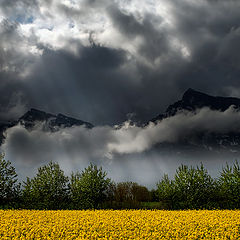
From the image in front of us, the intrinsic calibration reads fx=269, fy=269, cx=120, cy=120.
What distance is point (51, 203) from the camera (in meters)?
46.8

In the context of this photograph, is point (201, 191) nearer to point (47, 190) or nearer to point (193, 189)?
point (193, 189)

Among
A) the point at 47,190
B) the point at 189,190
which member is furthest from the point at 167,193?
the point at 47,190

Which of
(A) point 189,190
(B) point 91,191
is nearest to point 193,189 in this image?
(A) point 189,190

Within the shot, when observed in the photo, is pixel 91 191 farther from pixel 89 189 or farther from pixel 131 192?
pixel 131 192

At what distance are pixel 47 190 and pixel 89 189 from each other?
7.52 metres

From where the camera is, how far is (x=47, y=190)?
47844mm

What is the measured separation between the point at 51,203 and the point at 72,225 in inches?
1148

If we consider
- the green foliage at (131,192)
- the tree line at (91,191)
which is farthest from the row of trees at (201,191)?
the green foliage at (131,192)

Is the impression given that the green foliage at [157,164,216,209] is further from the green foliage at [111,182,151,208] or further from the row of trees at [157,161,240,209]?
the green foliage at [111,182,151,208]

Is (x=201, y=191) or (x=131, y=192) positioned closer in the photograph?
(x=201, y=191)

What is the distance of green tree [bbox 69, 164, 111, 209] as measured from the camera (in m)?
47.0

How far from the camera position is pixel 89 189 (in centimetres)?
4750

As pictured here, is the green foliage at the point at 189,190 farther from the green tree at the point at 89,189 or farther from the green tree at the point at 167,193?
the green tree at the point at 89,189

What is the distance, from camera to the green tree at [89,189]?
47.0 m
